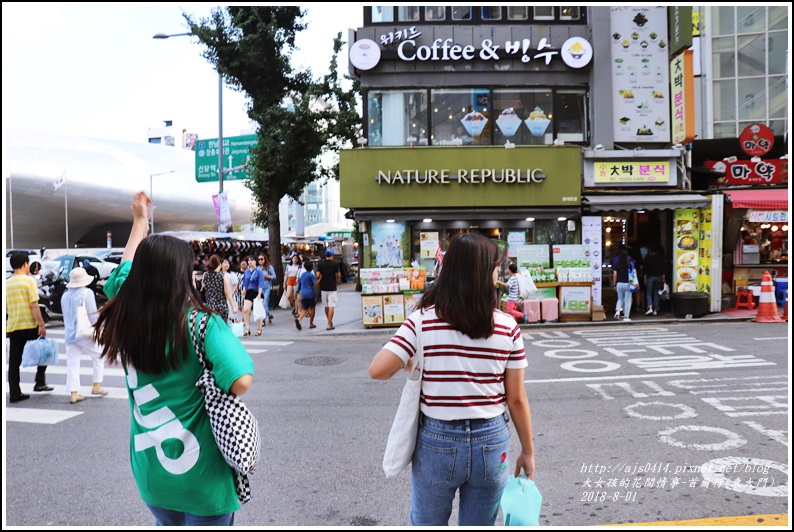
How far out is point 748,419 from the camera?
5930 millimetres

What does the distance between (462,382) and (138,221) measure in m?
1.98

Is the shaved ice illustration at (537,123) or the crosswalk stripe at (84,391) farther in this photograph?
the shaved ice illustration at (537,123)

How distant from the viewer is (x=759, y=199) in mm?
16250

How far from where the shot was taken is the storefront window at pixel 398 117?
17.3 m

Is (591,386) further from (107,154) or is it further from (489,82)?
(107,154)

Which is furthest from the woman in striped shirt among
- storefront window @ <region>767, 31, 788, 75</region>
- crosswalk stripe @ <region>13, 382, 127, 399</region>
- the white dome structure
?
the white dome structure

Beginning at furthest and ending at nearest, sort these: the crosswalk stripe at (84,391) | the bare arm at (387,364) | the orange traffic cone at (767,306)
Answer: the orange traffic cone at (767,306), the crosswalk stripe at (84,391), the bare arm at (387,364)

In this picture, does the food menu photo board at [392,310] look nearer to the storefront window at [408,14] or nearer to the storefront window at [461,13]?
the storefront window at [408,14]

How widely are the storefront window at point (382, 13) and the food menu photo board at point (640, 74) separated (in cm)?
664

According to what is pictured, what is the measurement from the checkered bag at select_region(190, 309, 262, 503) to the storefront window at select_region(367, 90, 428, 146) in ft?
50.8

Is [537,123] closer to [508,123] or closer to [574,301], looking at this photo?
[508,123]

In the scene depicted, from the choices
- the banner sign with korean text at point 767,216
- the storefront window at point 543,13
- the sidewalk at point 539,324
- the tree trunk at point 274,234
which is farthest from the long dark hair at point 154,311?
the tree trunk at point 274,234

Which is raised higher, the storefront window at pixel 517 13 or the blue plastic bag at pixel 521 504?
the storefront window at pixel 517 13

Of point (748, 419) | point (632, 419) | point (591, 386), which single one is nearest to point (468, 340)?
point (632, 419)
